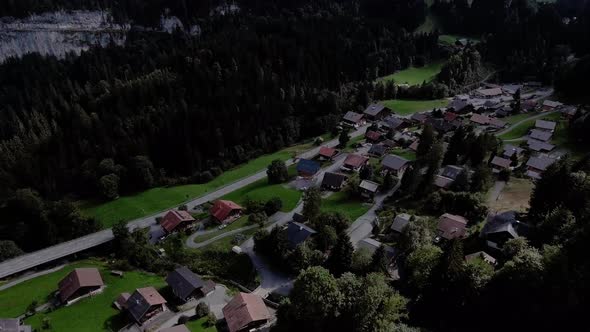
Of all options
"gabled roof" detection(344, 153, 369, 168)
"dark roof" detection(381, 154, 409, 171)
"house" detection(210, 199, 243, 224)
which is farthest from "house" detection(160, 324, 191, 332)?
"dark roof" detection(381, 154, 409, 171)

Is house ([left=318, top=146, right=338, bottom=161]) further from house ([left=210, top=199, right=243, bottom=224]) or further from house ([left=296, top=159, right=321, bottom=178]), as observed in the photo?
house ([left=210, top=199, right=243, bottom=224])

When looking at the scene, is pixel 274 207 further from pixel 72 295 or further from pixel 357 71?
pixel 357 71

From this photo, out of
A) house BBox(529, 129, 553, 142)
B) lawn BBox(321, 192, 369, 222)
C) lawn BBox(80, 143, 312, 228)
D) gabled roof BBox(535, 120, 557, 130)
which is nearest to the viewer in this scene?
lawn BBox(321, 192, 369, 222)

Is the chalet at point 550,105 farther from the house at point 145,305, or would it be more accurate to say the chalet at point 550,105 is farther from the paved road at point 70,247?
the house at point 145,305

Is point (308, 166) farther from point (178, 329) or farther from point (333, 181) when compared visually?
point (178, 329)

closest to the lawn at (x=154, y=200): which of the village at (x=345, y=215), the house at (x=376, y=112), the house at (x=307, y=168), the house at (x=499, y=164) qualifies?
the village at (x=345, y=215)

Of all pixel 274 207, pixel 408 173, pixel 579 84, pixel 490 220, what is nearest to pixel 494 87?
pixel 579 84
